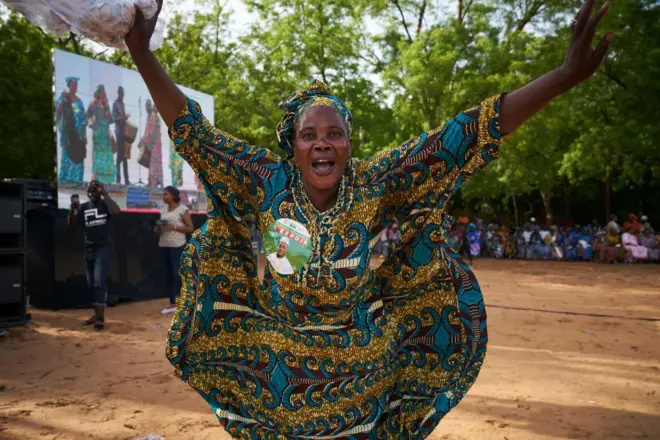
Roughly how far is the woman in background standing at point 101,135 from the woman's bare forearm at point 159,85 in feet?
27.9

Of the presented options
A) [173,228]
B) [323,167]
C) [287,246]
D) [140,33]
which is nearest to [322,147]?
[323,167]

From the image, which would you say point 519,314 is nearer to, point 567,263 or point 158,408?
point 158,408

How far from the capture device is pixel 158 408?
177 inches

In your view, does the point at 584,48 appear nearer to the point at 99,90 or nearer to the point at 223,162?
the point at 223,162

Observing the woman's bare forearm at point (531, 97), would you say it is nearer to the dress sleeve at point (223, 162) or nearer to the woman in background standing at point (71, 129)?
the dress sleeve at point (223, 162)

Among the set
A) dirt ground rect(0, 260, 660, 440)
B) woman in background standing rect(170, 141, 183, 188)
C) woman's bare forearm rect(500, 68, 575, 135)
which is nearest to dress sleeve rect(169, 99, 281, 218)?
woman's bare forearm rect(500, 68, 575, 135)

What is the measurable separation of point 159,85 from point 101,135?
8.83 meters

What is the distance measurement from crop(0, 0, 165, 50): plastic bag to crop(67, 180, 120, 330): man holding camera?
5550 millimetres

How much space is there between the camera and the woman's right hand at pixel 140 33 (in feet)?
7.20

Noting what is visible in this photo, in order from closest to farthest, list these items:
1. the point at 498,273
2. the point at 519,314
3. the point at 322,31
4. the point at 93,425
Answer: the point at 93,425
the point at 519,314
the point at 498,273
the point at 322,31

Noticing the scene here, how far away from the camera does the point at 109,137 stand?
10.6 metres

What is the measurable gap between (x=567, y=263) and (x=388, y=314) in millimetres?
Answer: 18341

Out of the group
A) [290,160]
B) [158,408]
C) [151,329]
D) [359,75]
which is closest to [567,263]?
[359,75]

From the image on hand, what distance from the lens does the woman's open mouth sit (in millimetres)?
2330
